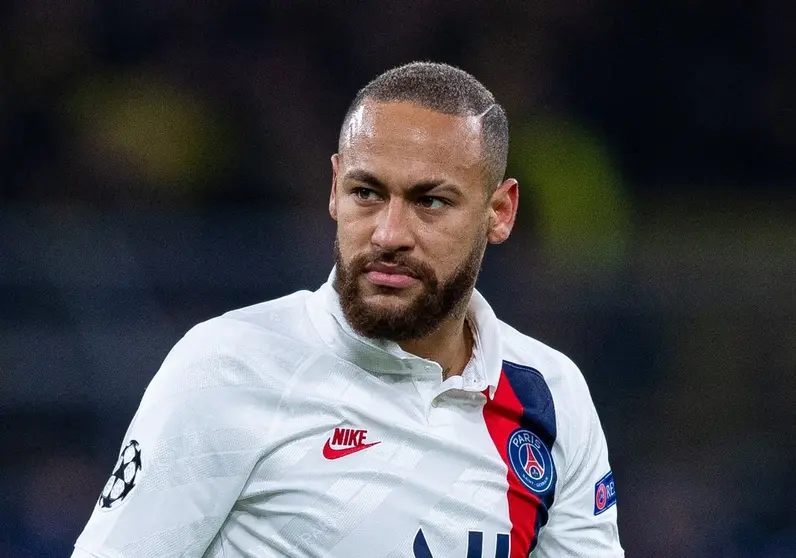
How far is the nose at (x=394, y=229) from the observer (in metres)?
2.15

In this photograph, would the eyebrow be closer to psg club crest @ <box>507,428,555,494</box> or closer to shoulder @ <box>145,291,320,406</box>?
shoulder @ <box>145,291,320,406</box>

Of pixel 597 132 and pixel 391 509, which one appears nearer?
pixel 391 509

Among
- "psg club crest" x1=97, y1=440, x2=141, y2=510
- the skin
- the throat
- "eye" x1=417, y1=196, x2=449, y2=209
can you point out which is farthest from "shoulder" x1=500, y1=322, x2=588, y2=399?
"psg club crest" x1=97, y1=440, x2=141, y2=510

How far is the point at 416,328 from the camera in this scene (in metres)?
2.26

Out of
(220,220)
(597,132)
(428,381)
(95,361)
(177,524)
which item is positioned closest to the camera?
(177,524)

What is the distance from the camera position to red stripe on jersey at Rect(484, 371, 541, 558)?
2.34m

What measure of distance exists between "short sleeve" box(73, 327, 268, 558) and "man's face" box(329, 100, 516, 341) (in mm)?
308

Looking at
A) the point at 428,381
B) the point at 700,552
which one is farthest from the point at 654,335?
the point at 428,381

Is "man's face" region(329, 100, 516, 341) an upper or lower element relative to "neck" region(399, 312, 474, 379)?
upper

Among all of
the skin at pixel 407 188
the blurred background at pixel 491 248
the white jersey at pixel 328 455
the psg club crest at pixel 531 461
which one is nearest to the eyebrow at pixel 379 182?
the skin at pixel 407 188

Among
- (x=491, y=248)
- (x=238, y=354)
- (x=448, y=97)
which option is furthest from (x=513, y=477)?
(x=491, y=248)

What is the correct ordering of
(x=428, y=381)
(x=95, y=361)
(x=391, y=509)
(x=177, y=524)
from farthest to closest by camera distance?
(x=95, y=361) → (x=428, y=381) → (x=391, y=509) → (x=177, y=524)

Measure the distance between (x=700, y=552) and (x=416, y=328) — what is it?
10.7 ft

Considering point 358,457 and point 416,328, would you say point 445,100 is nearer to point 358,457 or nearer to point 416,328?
point 416,328
